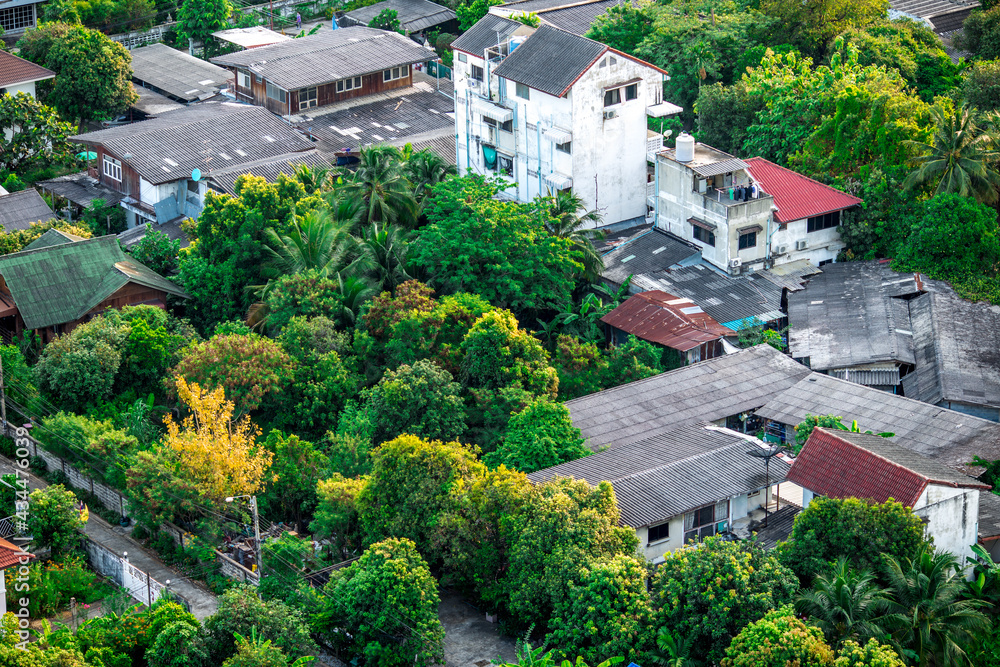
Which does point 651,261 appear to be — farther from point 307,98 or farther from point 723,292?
point 307,98

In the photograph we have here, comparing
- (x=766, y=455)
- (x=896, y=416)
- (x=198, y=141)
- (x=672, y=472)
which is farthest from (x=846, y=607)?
(x=198, y=141)

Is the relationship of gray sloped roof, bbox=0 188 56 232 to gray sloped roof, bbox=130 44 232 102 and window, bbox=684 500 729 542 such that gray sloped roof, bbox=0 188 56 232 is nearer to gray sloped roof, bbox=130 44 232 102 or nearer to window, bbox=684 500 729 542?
gray sloped roof, bbox=130 44 232 102

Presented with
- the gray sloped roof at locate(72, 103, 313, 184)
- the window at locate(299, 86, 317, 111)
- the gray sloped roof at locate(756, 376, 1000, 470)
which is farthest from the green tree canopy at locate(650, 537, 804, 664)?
the window at locate(299, 86, 317, 111)

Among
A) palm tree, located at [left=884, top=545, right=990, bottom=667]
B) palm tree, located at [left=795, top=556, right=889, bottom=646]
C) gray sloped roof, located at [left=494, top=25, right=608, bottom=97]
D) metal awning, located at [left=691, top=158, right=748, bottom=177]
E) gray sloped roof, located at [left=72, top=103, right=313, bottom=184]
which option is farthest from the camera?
gray sloped roof, located at [left=72, top=103, right=313, bottom=184]

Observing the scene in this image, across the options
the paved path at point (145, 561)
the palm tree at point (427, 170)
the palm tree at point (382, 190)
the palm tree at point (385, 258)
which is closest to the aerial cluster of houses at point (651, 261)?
the palm tree at point (427, 170)

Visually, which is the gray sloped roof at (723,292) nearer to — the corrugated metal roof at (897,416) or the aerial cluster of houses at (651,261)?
the aerial cluster of houses at (651,261)

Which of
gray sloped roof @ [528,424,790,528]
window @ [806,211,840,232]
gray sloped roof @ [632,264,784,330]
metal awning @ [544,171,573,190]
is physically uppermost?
metal awning @ [544,171,573,190]
